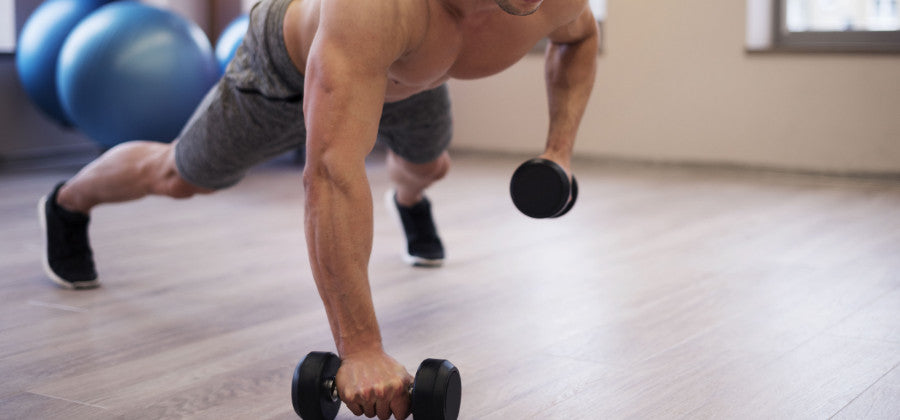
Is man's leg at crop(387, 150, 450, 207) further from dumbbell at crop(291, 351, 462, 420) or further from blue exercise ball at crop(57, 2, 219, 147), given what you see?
blue exercise ball at crop(57, 2, 219, 147)

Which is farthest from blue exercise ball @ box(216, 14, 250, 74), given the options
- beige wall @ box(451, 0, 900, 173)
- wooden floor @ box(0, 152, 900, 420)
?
beige wall @ box(451, 0, 900, 173)

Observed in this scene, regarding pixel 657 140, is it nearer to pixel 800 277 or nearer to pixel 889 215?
pixel 889 215

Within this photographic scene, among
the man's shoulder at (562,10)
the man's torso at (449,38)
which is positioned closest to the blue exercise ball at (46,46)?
the man's torso at (449,38)

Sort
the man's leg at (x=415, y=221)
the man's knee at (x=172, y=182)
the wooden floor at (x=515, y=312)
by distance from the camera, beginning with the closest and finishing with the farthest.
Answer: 1. the wooden floor at (x=515, y=312)
2. the man's knee at (x=172, y=182)
3. the man's leg at (x=415, y=221)

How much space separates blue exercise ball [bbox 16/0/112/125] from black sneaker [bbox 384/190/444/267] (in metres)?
2.02

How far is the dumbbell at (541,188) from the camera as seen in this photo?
51.0 inches

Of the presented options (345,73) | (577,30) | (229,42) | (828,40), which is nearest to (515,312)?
(577,30)

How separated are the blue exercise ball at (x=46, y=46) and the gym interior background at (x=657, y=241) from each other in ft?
0.93

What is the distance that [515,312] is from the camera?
1756 mm

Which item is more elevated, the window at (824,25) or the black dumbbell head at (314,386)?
the black dumbbell head at (314,386)

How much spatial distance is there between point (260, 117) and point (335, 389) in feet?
1.98

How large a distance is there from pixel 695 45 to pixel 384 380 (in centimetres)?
308

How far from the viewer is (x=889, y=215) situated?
2.77 metres

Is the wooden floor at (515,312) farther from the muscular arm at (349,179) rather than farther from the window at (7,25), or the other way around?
the window at (7,25)
